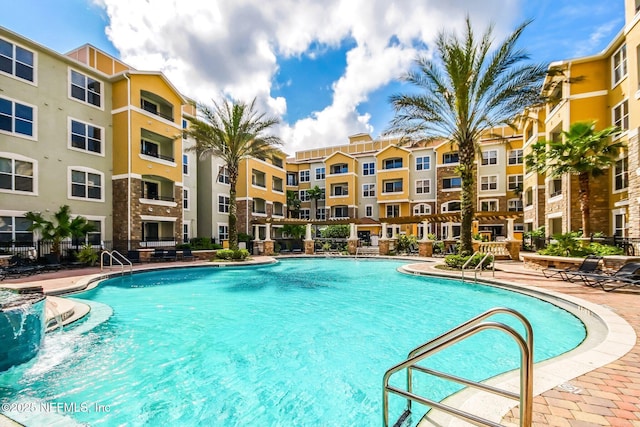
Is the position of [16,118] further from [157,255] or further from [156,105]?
[157,255]

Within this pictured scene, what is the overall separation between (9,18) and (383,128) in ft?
68.5

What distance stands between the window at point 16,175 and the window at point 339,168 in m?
31.7

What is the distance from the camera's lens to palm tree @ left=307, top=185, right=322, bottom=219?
44.1 m

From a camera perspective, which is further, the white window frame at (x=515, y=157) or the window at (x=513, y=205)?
the window at (x=513, y=205)

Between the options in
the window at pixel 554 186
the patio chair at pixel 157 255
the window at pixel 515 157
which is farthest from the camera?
the window at pixel 515 157

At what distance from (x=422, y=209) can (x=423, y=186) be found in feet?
9.38

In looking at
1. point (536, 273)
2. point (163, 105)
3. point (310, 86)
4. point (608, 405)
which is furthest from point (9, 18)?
point (536, 273)

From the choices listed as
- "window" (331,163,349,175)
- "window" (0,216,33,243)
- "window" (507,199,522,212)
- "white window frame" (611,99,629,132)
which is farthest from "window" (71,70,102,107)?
"window" (507,199,522,212)

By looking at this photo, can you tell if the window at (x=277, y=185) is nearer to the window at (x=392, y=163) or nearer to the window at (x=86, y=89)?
the window at (x=392, y=163)

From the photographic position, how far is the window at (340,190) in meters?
42.6

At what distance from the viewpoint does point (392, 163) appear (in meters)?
40.2

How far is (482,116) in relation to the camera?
15.4 metres

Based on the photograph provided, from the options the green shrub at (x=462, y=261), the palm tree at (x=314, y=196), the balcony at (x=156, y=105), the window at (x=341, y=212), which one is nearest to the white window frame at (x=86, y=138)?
the balcony at (x=156, y=105)

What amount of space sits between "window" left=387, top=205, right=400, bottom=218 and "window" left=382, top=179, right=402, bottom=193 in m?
2.03
